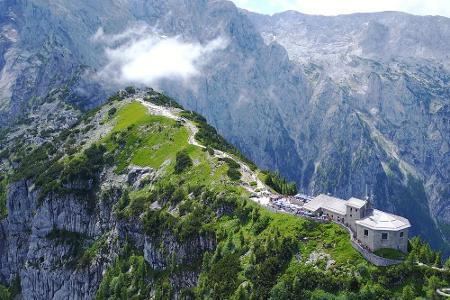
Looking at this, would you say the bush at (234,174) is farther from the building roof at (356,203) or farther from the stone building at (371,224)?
the building roof at (356,203)

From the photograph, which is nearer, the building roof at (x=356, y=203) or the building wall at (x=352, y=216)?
the building wall at (x=352, y=216)

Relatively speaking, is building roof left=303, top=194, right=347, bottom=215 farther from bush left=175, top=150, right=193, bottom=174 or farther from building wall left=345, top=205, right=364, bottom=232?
bush left=175, top=150, right=193, bottom=174

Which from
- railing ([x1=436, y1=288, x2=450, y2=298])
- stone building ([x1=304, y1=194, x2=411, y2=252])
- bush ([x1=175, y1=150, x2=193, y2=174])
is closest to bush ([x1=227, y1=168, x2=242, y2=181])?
bush ([x1=175, y1=150, x2=193, y2=174])

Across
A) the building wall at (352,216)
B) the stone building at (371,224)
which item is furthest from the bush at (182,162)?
the building wall at (352,216)

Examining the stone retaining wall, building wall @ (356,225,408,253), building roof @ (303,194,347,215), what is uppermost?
building roof @ (303,194,347,215)

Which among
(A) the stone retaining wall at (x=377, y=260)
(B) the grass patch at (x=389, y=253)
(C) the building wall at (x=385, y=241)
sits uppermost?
(C) the building wall at (x=385, y=241)

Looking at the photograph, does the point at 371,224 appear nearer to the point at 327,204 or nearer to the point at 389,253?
the point at 389,253

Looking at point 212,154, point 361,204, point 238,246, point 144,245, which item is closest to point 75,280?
point 144,245
